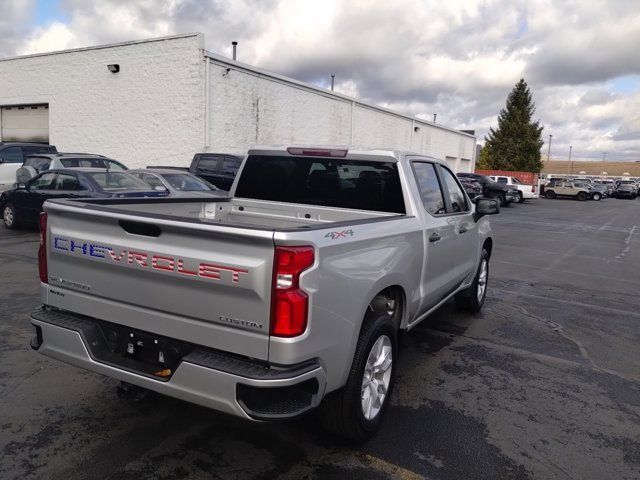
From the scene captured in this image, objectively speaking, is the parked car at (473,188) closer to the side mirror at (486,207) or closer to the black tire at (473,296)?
the black tire at (473,296)

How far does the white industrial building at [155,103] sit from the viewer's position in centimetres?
1919

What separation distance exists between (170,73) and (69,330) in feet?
59.5

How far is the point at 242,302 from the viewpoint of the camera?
257 centimetres

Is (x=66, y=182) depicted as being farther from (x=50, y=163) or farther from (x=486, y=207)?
(x=486, y=207)

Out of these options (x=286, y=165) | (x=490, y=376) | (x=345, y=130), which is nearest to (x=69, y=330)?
(x=286, y=165)

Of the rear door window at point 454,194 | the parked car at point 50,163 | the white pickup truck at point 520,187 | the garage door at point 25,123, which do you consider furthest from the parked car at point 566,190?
the rear door window at point 454,194

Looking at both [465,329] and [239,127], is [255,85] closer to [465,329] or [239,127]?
[239,127]

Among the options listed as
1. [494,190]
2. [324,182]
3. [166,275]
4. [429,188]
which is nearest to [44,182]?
[324,182]

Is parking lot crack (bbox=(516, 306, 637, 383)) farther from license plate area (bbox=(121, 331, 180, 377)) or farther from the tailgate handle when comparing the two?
the tailgate handle

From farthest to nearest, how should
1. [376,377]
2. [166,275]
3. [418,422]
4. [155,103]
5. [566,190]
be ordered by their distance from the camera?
[566,190]
[155,103]
[418,422]
[376,377]
[166,275]

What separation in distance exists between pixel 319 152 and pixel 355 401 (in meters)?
2.14

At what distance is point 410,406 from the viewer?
154 inches

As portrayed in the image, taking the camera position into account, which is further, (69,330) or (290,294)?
(69,330)

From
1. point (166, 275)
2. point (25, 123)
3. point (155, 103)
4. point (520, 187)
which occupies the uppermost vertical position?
point (155, 103)
